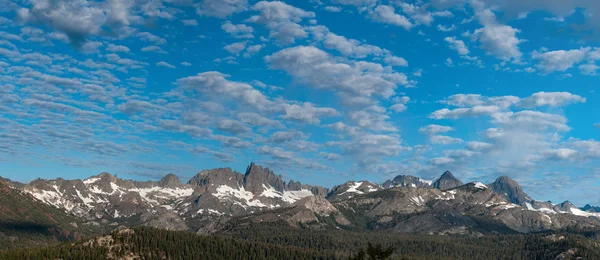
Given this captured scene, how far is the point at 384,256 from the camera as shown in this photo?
434 feet

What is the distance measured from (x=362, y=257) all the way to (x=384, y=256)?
8.08 m

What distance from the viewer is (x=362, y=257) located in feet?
455
